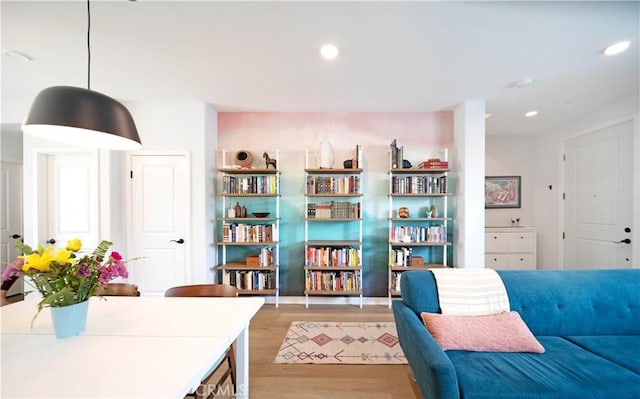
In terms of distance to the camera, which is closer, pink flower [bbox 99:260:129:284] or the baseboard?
pink flower [bbox 99:260:129:284]

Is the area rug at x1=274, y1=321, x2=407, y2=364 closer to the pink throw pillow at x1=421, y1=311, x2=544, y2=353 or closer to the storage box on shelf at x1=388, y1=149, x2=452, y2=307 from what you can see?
the storage box on shelf at x1=388, y1=149, x2=452, y2=307

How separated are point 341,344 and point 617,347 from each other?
1.96 metres

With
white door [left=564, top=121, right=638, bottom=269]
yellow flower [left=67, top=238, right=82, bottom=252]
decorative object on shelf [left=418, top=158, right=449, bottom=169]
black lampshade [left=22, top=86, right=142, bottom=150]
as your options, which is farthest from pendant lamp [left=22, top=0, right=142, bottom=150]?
white door [left=564, top=121, right=638, bottom=269]

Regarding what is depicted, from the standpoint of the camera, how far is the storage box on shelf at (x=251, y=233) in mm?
3373

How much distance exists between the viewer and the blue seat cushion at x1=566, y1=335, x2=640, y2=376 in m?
1.46

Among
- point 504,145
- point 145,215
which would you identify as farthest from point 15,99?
point 504,145

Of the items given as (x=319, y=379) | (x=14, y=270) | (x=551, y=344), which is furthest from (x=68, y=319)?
(x=551, y=344)

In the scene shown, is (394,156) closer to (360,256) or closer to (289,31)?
(360,256)

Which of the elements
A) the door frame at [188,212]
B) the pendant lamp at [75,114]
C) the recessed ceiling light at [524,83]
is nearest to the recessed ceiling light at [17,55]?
the door frame at [188,212]

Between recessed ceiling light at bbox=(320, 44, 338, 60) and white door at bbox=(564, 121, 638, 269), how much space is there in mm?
3771

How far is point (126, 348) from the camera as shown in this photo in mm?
1054

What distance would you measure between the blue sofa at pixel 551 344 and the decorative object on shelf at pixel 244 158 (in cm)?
248

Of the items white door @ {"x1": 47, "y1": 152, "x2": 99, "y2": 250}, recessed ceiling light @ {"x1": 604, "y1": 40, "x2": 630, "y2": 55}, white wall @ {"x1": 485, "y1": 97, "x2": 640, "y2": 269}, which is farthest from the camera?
white wall @ {"x1": 485, "y1": 97, "x2": 640, "y2": 269}

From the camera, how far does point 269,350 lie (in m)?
2.44
